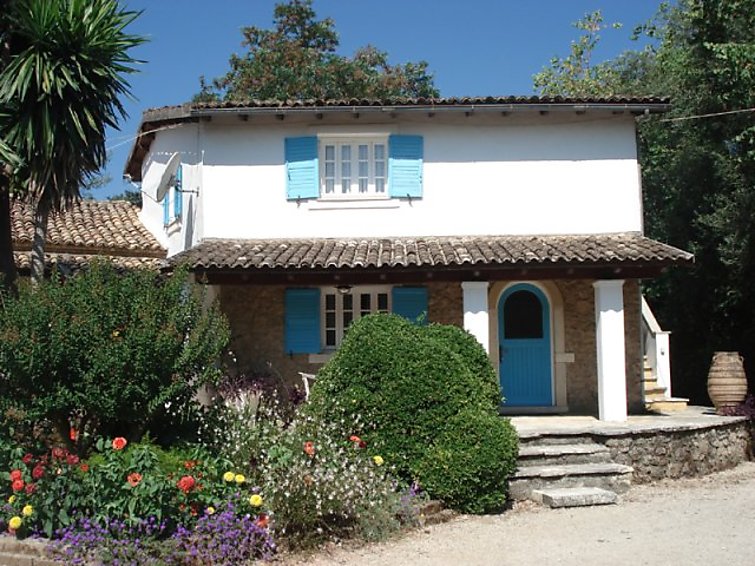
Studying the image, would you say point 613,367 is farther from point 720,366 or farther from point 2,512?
point 2,512

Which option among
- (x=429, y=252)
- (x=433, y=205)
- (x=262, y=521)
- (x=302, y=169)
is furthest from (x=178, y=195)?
(x=262, y=521)

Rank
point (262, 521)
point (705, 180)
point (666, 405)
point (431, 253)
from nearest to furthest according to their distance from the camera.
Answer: point (262, 521) → point (431, 253) → point (666, 405) → point (705, 180)

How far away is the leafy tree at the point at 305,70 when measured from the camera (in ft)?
93.9

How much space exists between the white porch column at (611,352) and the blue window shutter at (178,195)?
820cm

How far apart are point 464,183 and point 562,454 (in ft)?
18.5

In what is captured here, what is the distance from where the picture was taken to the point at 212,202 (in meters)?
14.5

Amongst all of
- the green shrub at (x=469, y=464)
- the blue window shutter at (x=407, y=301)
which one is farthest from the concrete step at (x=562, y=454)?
the blue window shutter at (x=407, y=301)

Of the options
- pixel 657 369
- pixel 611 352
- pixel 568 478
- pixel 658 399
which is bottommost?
pixel 568 478

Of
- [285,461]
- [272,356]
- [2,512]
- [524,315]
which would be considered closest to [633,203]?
[524,315]

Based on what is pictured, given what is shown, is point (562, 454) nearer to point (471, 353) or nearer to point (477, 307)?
point (471, 353)

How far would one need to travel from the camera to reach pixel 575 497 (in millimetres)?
9781

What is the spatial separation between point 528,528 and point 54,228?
527 inches

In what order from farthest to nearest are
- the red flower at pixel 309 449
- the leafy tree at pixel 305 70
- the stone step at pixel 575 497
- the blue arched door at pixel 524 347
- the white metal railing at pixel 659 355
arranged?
1. the leafy tree at pixel 305 70
2. the white metal railing at pixel 659 355
3. the blue arched door at pixel 524 347
4. the stone step at pixel 575 497
5. the red flower at pixel 309 449

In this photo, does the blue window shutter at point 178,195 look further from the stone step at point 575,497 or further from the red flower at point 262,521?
the stone step at point 575,497
